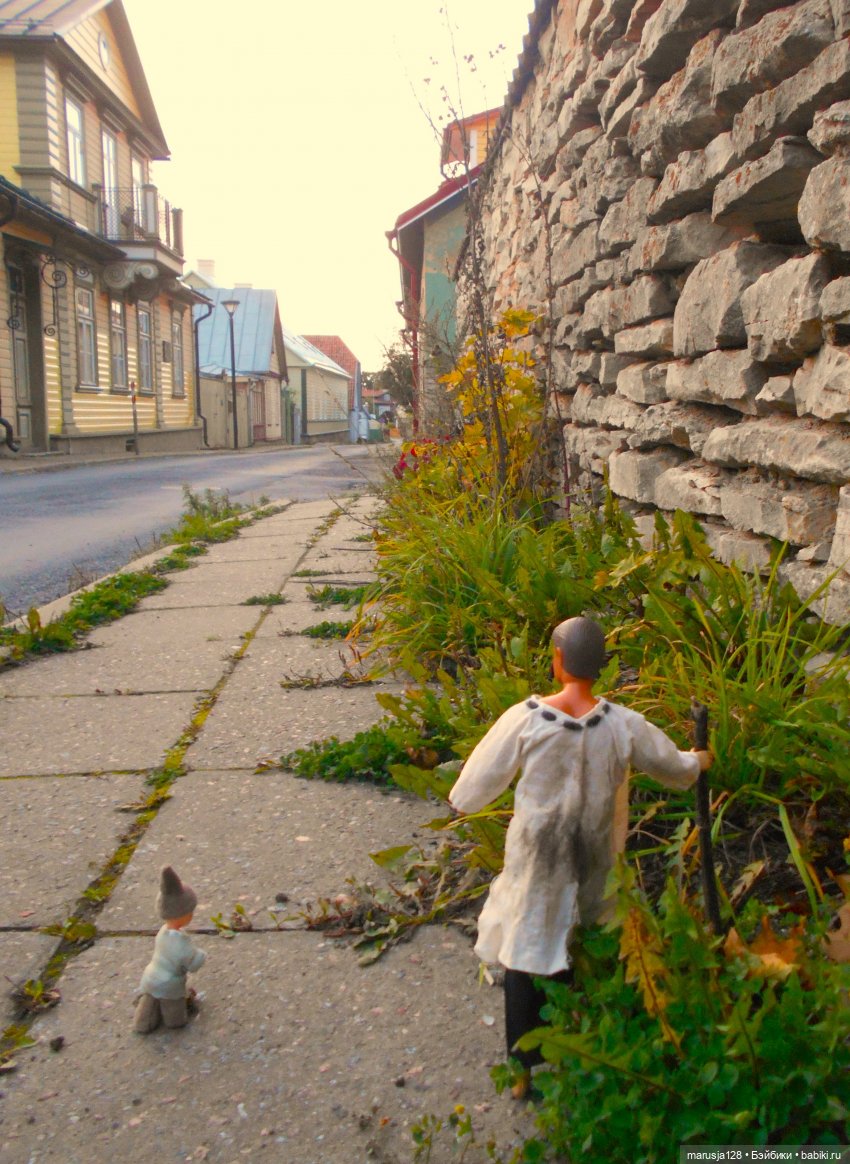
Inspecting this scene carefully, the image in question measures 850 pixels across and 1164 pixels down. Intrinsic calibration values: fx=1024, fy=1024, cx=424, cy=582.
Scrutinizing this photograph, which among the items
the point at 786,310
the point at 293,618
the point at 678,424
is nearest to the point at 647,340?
the point at 678,424

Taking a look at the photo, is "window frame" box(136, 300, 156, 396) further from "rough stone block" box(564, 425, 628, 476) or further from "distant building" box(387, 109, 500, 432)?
"rough stone block" box(564, 425, 628, 476)

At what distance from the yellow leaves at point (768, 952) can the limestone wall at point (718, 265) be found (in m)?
0.89

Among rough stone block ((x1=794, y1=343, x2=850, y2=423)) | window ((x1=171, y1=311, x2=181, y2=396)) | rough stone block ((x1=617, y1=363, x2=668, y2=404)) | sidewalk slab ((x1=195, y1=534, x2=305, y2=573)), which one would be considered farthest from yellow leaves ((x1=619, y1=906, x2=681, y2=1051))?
window ((x1=171, y1=311, x2=181, y2=396))

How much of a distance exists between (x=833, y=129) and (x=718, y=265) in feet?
2.14

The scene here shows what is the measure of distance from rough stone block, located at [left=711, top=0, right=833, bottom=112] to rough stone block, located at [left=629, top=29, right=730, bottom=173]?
0.09 m

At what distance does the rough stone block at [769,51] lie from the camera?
2256mm

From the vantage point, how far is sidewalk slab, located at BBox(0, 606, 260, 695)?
3.58 metres

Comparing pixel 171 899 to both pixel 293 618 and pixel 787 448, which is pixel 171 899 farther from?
pixel 293 618

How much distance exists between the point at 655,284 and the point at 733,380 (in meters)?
0.75

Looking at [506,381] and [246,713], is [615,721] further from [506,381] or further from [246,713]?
[506,381]

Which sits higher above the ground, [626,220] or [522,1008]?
[626,220]

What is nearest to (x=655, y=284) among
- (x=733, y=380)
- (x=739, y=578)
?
(x=733, y=380)

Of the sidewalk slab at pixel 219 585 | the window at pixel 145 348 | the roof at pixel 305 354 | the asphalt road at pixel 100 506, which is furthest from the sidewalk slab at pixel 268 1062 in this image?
the roof at pixel 305 354

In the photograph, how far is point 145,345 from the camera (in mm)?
28094
